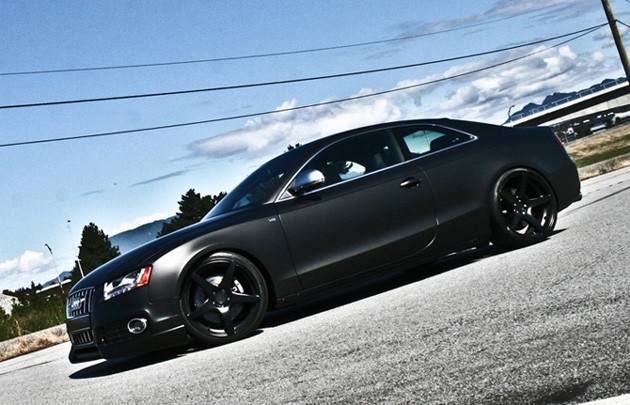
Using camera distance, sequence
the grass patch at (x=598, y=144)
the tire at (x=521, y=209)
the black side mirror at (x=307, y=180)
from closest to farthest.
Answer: the black side mirror at (x=307, y=180)
the tire at (x=521, y=209)
the grass patch at (x=598, y=144)

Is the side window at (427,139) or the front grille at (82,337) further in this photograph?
the side window at (427,139)

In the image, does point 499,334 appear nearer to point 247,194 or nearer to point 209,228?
point 209,228

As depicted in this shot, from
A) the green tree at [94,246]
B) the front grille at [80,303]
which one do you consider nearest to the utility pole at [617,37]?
the front grille at [80,303]

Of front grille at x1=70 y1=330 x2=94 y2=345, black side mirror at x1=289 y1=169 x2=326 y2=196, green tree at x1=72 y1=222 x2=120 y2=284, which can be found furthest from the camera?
green tree at x1=72 y1=222 x2=120 y2=284

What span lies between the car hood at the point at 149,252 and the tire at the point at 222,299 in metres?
0.24

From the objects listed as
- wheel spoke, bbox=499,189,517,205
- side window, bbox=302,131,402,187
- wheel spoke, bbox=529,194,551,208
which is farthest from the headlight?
wheel spoke, bbox=529,194,551,208

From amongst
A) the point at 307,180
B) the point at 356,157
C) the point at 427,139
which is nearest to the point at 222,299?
the point at 307,180

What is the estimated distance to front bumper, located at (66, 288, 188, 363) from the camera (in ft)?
19.7

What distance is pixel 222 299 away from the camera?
20.4 feet

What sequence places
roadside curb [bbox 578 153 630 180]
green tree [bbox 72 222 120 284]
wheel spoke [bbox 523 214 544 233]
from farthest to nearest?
green tree [bbox 72 222 120 284], roadside curb [bbox 578 153 630 180], wheel spoke [bbox 523 214 544 233]

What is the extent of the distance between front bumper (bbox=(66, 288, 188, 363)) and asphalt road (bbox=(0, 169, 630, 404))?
0.55ft

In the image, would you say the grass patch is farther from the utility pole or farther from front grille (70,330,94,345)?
front grille (70,330,94,345)

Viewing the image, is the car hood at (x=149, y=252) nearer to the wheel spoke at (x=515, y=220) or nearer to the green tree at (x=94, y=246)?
the wheel spoke at (x=515, y=220)

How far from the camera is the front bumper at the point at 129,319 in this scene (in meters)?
6.02
